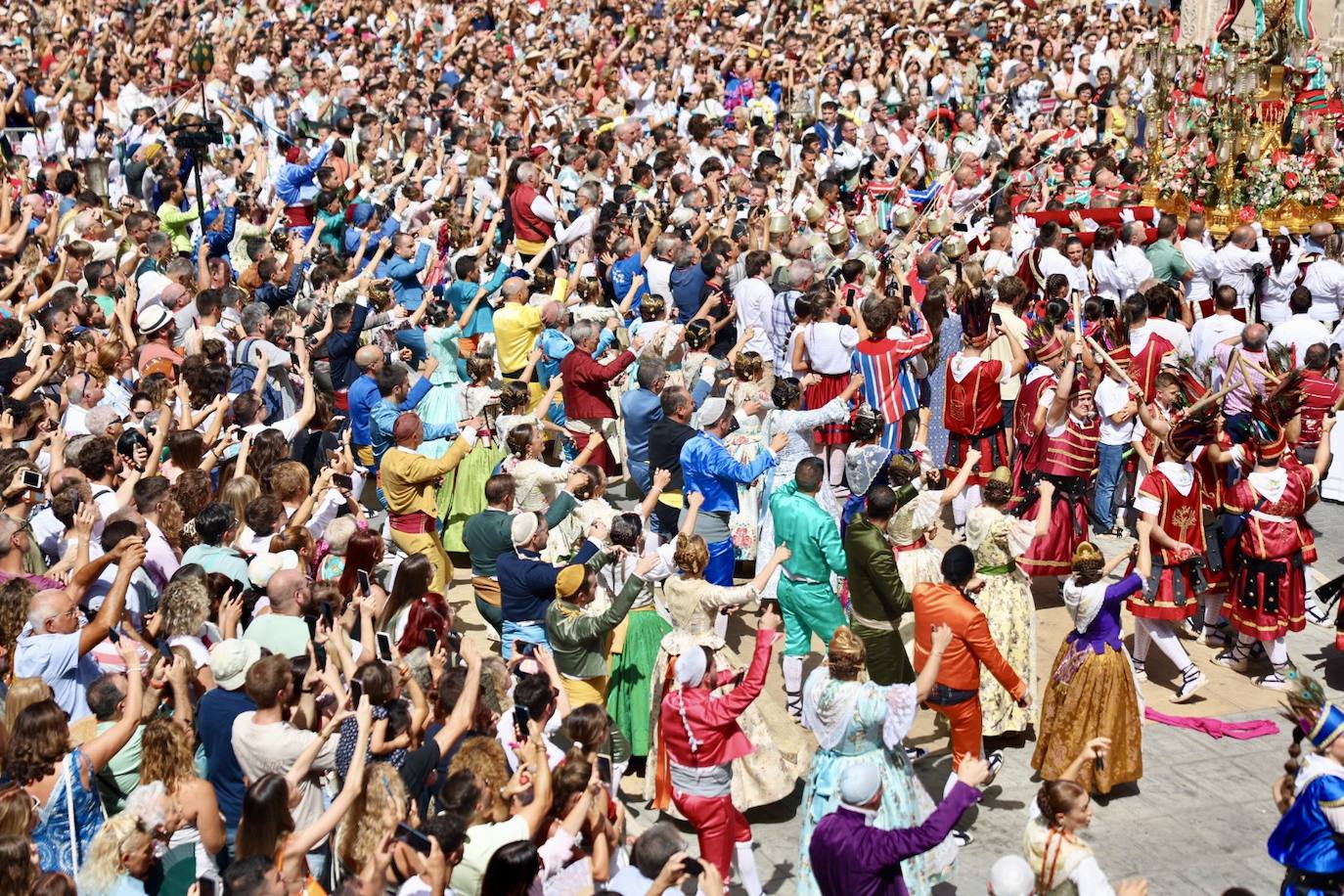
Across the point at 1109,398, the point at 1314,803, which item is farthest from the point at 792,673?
the point at 1314,803

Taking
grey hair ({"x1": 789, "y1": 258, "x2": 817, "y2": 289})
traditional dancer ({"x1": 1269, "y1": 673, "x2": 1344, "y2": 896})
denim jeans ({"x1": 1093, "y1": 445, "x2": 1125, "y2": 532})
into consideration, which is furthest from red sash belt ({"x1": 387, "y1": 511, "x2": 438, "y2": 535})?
traditional dancer ({"x1": 1269, "y1": 673, "x2": 1344, "y2": 896})

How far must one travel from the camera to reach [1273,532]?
9.38 m

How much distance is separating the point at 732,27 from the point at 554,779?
22.1 metres

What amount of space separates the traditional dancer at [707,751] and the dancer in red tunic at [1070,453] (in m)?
3.95

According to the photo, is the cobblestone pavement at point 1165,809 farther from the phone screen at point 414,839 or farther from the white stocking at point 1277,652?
the phone screen at point 414,839

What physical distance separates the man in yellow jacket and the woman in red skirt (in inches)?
103

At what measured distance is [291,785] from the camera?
244 inches

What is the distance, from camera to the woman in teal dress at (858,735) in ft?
21.4

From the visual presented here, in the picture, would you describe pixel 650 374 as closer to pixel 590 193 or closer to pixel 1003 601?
pixel 1003 601

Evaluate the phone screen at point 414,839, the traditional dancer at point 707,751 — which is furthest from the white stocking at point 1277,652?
the phone screen at point 414,839

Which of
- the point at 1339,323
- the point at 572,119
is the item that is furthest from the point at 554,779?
the point at 572,119

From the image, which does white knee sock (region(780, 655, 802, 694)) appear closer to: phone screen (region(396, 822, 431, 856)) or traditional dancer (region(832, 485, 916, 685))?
traditional dancer (region(832, 485, 916, 685))

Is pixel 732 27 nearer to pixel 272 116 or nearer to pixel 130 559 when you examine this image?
pixel 272 116

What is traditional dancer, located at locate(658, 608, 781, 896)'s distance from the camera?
22.7 feet
